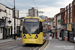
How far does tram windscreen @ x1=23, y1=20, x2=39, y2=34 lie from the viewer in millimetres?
17969

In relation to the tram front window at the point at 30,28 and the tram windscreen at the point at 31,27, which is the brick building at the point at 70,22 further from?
the tram front window at the point at 30,28

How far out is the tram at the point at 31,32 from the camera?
17.8 metres

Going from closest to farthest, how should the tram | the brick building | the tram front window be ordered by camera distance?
the tram, the tram front window, the brick building

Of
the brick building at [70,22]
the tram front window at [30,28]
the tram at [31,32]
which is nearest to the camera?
the tram at [31,32]

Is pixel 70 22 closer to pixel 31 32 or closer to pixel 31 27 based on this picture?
pixel 31 27

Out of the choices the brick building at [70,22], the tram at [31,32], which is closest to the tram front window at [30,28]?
the tram at [31,32]

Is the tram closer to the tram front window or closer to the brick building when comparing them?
the tram front window

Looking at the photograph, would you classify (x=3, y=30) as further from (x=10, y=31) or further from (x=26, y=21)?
(x=26, y=21)

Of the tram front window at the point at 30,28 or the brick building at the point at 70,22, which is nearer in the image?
the tram front window at the point at 30,28

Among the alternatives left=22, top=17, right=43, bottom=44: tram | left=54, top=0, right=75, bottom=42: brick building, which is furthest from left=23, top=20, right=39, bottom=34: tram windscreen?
left=54, top=0, right=75, bottom=42: brick building

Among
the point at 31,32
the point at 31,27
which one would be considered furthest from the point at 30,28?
the point at 31,32

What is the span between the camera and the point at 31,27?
1805cm

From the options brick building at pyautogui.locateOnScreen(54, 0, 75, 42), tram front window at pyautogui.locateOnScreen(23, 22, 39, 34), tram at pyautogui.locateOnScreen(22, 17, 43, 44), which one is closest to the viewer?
tram at pyautogui.locateOnScreen(22, 17, 43, 44)

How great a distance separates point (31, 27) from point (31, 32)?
2.11ft
